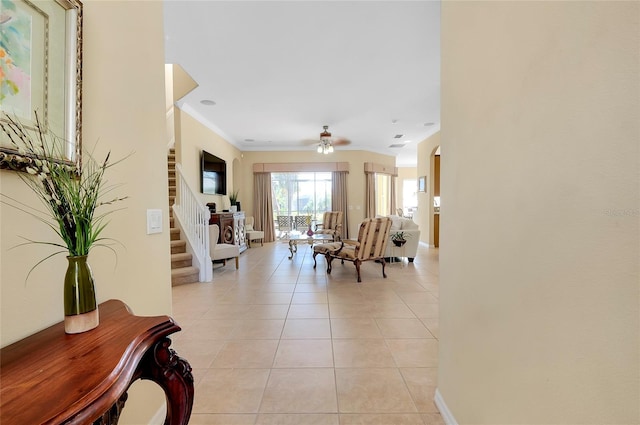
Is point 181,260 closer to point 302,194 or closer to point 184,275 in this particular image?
point 184,275

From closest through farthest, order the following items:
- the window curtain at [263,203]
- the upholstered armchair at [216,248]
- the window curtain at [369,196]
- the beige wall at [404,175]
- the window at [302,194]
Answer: the upholstered armchair at [216,248] < the window curtain at [263,203] < the window curtain at [369,196] < the window at [302,194] < the beige wall at [404,175]

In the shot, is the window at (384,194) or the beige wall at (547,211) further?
the window at (384,194)

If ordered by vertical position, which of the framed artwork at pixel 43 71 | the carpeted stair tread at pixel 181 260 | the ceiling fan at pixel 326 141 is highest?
the ceiling fan at pixel 326 141

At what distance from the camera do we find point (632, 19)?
581 millimetres

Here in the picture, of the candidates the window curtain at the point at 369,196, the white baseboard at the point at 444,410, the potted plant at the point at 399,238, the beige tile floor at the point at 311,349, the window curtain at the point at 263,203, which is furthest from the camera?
the window curtain at the point at 369,196

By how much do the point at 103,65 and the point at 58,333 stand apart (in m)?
1.14

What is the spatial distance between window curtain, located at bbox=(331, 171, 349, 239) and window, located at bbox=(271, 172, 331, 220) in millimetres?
542

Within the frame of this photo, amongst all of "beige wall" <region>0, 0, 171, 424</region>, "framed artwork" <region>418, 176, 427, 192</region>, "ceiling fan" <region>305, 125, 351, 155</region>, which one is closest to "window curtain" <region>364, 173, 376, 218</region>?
"ceiling fan" <region>305, 125, 351, 155</region>

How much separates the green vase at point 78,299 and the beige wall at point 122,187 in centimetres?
14

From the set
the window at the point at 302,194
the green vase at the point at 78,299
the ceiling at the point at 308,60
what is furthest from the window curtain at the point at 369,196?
the green vase at the point at 78,299

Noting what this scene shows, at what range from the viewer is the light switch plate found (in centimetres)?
146

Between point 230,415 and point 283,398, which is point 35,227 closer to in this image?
point 230,415

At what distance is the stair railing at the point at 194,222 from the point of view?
4270 millimetres

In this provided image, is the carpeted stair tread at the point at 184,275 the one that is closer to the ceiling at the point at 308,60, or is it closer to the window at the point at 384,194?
the ceiling at the point at 308,60
